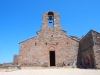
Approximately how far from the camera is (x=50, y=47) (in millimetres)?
19516

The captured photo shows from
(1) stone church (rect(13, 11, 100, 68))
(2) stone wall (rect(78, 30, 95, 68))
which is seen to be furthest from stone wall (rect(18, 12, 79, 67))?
(2) stone wall (rect(78, 30, 95, 68))

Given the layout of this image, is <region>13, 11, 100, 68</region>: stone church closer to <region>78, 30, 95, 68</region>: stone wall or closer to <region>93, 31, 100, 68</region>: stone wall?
<region>78, 30, 95, 68</region>: stone wall

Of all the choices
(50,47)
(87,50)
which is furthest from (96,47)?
(50,47)

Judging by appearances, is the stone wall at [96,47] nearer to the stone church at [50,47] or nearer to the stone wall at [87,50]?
the stone wall at [87,50]

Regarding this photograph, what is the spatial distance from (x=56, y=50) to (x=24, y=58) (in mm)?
4536

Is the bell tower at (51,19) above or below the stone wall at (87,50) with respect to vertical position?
above

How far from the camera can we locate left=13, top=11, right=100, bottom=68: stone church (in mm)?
18797

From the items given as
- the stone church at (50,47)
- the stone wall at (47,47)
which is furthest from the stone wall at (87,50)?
the stone wall at (47,47)

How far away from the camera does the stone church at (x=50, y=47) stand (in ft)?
61.7

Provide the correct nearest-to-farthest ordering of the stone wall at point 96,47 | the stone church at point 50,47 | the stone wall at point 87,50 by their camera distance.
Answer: the stone wall at point 96,47
the stone wall at point 87,50
the stone church at point 50,47

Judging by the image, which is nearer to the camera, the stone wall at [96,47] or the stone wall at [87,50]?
the stone wall at [96,47]

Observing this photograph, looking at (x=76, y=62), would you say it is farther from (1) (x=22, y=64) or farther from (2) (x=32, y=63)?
(1) (x=22, y=64)

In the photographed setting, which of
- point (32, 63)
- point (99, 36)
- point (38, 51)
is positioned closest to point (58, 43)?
point (38, 51)

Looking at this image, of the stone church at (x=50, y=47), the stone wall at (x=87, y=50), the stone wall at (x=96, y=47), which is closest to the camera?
the stone wall at (x=96, y=47)
